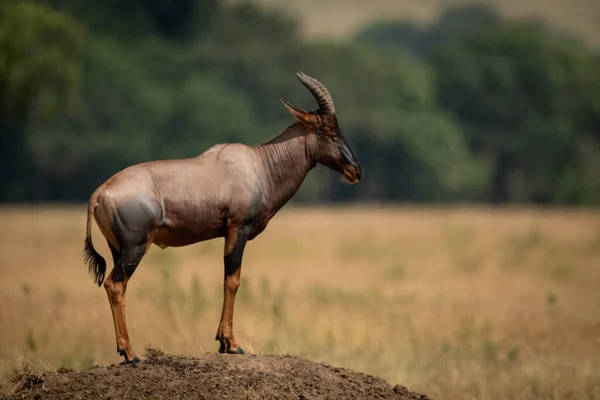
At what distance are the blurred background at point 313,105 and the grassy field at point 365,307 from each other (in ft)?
153

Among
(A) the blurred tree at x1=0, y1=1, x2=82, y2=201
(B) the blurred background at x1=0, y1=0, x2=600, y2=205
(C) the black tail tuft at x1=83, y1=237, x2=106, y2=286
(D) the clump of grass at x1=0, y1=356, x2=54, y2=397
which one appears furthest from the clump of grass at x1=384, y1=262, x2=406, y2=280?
(B) the blurred background at x1=0, y1=0, x2=600, y2=205

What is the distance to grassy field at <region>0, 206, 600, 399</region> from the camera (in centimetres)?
1730

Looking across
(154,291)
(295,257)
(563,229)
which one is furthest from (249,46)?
(154,291)

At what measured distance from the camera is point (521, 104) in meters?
117

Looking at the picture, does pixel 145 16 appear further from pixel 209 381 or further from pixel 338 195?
pixel 209 381

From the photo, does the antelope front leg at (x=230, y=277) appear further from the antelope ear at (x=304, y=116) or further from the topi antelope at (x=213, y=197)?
the antelope ear at (x=304, y=116)

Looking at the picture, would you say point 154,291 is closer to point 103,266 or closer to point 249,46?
point 103,266

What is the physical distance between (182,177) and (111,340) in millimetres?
8244

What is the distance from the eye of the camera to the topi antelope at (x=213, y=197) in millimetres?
11383

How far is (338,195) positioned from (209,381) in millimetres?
94232

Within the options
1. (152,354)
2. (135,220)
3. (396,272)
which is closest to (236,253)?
(135,220)

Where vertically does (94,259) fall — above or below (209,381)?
above

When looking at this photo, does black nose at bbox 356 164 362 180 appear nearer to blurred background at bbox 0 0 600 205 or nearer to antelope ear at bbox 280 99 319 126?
antelope ear at bbox 280 99 319 126

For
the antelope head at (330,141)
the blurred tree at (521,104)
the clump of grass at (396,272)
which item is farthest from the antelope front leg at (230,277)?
the blurred tree at (521,104)
